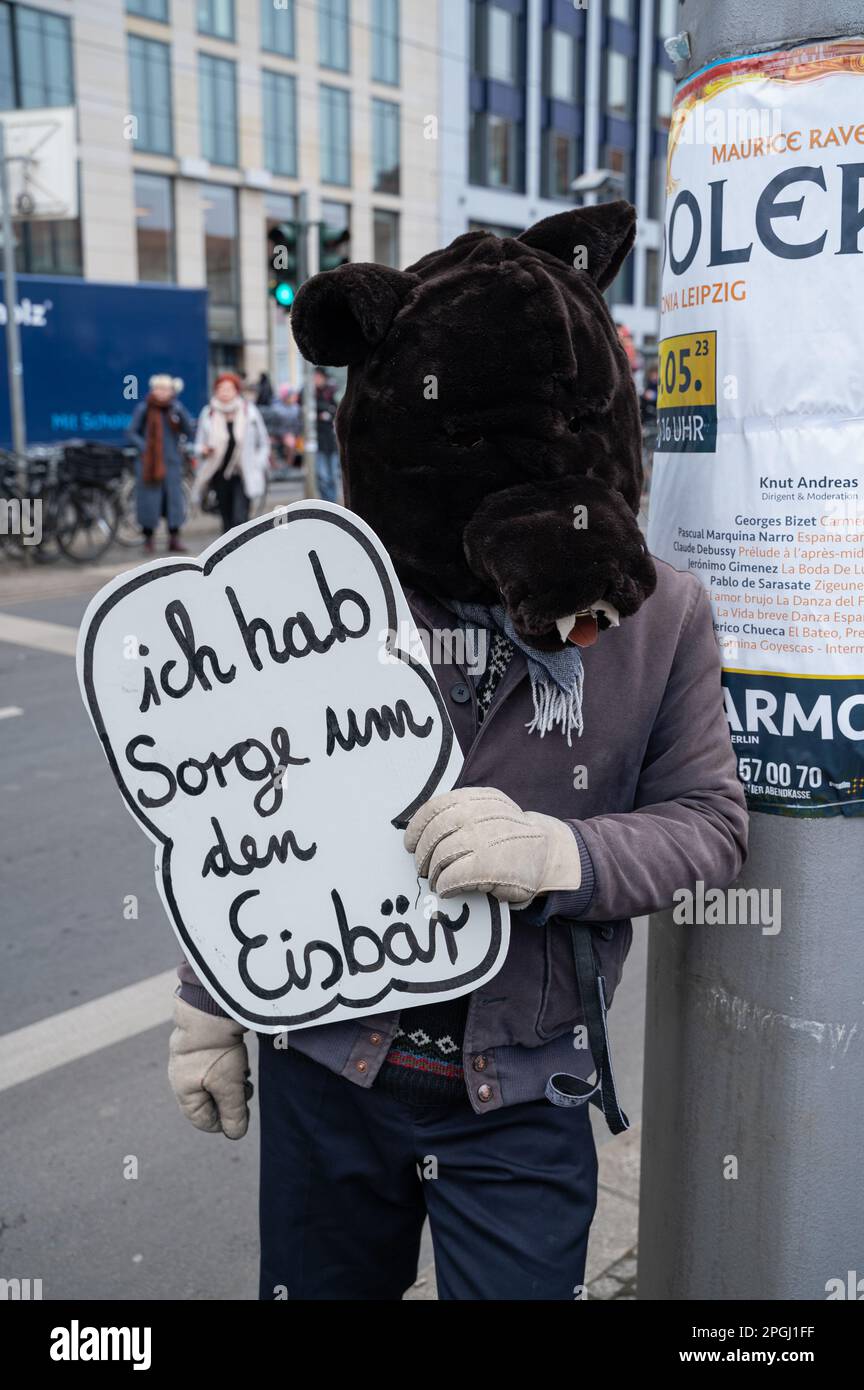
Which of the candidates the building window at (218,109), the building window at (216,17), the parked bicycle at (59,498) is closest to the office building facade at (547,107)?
the building window at (218,109)

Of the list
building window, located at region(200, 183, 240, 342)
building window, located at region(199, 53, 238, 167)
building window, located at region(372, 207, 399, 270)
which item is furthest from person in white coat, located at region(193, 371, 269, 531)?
building window, located at region(372, 207, 399, 270)

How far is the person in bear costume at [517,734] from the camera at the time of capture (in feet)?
5.11

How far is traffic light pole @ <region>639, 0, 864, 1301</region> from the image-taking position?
172cm

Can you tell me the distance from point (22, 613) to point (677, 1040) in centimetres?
931

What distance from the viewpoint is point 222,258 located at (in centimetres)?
3094

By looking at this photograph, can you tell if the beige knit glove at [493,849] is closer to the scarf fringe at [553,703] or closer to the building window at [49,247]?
the scarf fringe at [553,703]

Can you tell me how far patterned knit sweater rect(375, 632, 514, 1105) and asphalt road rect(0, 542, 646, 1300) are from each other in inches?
52.1

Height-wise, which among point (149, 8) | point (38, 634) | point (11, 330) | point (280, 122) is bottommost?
point (38, 634)

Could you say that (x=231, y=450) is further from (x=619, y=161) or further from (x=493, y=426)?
(x=619, y=161)

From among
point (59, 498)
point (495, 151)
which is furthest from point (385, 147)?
point (59, 498)

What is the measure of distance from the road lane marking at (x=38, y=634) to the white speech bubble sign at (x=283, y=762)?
7.47 metres

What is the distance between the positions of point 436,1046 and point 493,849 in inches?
13.4
